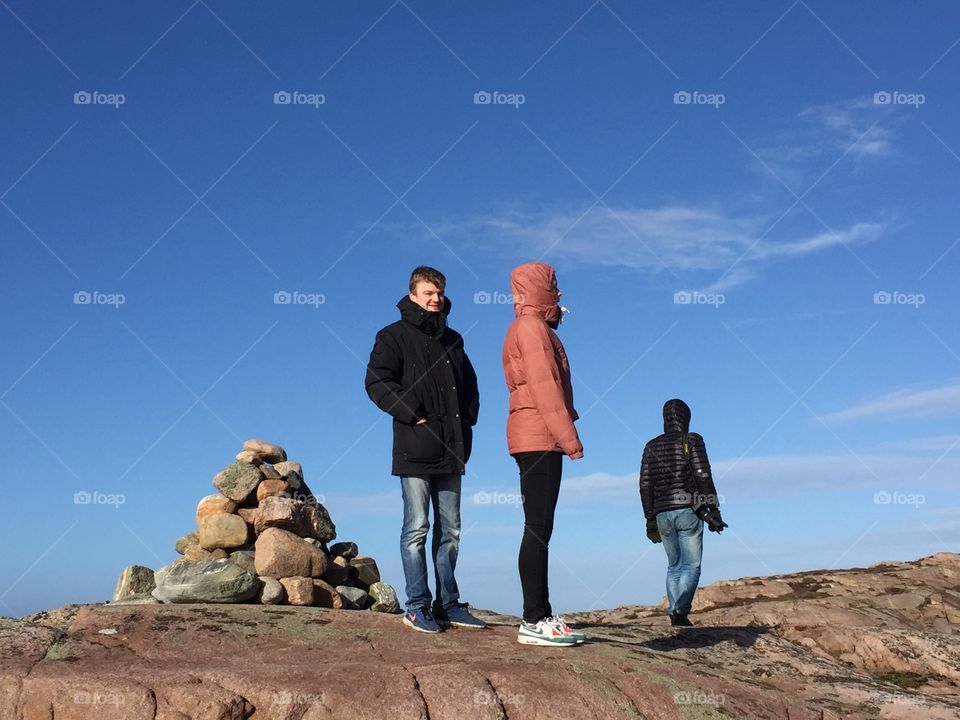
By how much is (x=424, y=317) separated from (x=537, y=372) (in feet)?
6.02

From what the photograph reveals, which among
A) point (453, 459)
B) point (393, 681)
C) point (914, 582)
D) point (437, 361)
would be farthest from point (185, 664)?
point (914, 582)

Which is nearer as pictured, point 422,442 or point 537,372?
point 537,372

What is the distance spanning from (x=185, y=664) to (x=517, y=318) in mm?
4739

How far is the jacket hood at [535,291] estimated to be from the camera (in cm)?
948

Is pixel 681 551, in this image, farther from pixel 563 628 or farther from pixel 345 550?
pixel 345 550

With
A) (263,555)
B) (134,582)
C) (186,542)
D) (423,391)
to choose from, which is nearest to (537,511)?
(423,391)

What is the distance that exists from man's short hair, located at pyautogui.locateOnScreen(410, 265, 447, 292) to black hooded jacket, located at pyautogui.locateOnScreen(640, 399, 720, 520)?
5.30 m

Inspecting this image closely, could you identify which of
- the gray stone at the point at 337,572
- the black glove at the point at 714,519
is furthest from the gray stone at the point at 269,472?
the black glove at the point at 714,519

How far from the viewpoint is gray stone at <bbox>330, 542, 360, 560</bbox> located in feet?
48.3

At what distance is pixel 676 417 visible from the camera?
14.0 m

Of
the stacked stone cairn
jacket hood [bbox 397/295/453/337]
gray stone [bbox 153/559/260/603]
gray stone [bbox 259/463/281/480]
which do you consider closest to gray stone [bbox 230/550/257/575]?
the stacked stone cairn

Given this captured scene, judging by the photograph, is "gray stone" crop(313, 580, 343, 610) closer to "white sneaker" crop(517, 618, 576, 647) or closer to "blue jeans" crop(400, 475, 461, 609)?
"blue jeans" crop(400, 475, 461, 609)

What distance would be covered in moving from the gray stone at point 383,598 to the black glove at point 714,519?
5173mm

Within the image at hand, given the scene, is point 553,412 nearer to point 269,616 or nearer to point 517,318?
point 517,318
